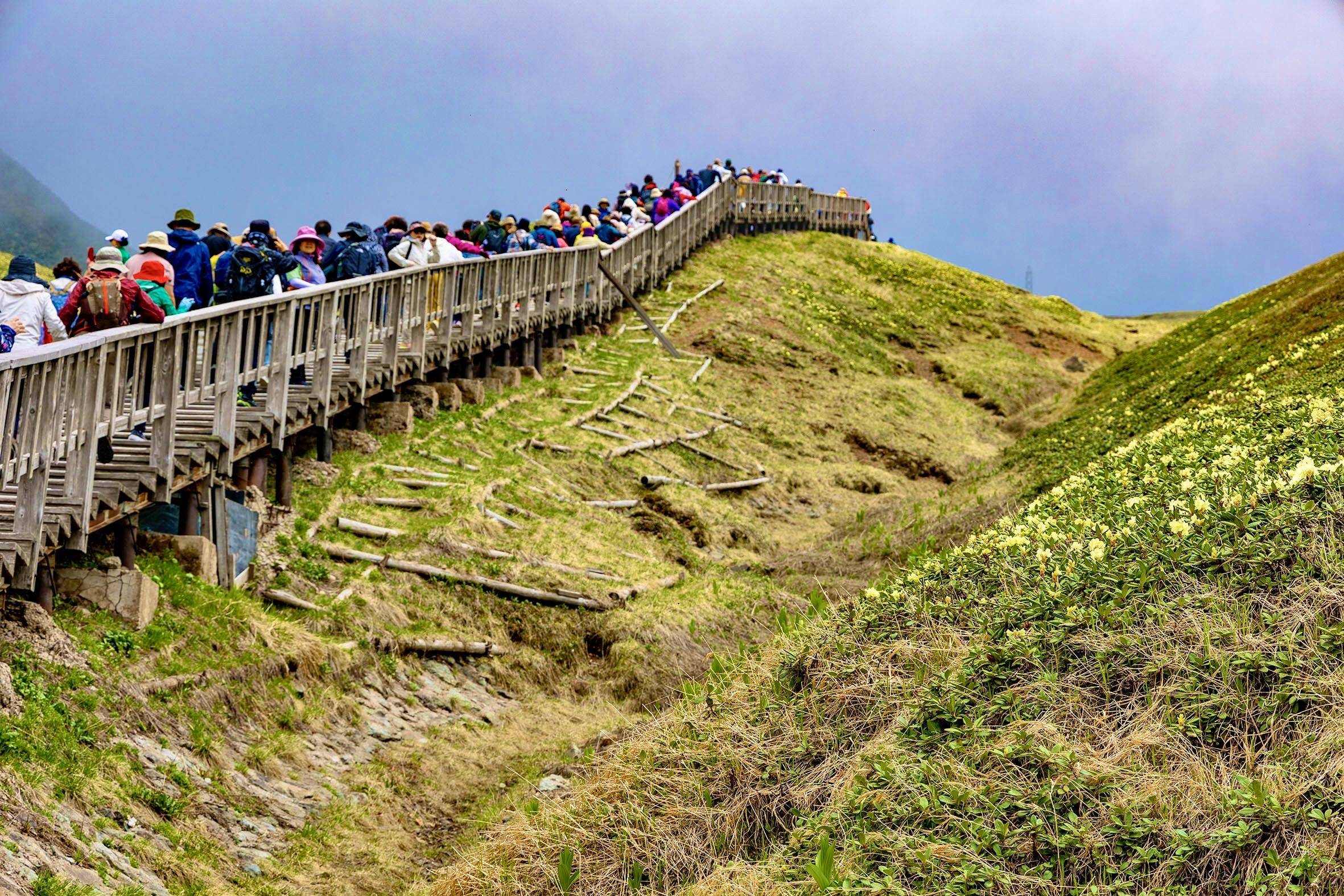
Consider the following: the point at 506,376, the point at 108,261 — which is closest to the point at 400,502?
the point at 108,261

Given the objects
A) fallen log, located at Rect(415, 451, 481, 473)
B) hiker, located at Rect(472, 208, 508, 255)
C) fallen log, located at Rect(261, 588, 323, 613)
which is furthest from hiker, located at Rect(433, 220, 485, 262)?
fallen log, located at Rect(261, 588, 323, 613)

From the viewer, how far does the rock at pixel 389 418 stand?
17.4 m

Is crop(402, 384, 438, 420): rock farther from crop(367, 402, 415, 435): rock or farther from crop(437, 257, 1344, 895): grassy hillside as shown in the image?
crop(437, 257, 1344, 895): grassy hillside

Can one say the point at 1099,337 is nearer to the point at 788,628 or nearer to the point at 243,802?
the point at 788,628

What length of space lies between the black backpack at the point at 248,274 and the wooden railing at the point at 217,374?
25 centimetres

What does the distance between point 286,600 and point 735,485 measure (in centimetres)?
1036

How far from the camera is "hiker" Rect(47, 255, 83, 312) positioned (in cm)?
1270

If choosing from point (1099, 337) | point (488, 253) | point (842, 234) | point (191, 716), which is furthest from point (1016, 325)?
point (191, 716)

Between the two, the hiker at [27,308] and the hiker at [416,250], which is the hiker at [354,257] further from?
the hiker at [27,308]

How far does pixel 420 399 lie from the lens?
1852cm

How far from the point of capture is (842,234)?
2058 inches

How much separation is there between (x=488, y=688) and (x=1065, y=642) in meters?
6.43

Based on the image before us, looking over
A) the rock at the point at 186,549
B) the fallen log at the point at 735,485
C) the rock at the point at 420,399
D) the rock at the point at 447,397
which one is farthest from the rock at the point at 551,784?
the fallen log at the point at 735,485

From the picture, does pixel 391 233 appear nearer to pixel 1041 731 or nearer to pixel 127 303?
pixel 127 303
